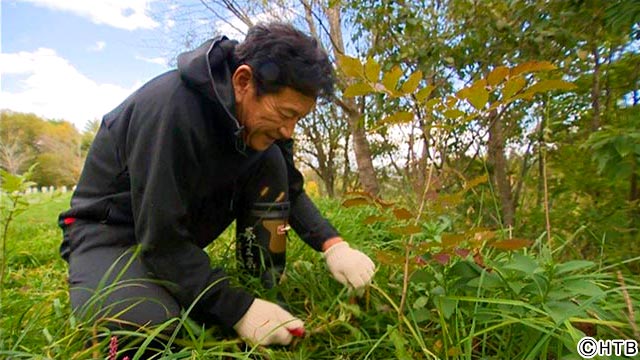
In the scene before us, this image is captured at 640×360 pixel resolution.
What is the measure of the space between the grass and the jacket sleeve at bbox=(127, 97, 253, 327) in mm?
82

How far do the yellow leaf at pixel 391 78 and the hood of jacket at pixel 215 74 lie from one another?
0.46 m

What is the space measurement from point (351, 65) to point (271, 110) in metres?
0.41

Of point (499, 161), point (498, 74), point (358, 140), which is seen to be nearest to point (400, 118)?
point (498, 74)

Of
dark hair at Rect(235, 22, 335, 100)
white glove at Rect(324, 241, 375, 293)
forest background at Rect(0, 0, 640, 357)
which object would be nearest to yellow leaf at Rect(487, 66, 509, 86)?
forest background at Rect(0, 0, 640, 357)

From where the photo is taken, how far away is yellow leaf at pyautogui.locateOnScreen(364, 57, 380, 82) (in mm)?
768

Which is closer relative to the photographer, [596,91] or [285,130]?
[285,130]

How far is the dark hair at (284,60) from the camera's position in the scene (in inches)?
42.6

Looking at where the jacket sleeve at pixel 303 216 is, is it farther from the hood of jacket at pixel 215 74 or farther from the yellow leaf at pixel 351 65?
the yellow leaf at pixel 351 65

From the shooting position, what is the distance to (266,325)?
3.32 ft

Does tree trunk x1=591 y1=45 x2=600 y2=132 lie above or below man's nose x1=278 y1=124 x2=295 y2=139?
above

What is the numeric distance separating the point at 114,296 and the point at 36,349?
0.69 ft

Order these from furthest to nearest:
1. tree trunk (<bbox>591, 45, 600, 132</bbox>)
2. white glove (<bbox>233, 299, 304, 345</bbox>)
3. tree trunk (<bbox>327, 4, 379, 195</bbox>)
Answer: tree trunk (<bbox>327, 4, 379, 195</bbox>) → tree trunk (<bbox>591, 45, 600, 132</bbox>) → white glove (<bbox>233, 299, 304, 345</bbox>)

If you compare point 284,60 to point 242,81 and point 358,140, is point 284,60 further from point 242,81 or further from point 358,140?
point 358,140

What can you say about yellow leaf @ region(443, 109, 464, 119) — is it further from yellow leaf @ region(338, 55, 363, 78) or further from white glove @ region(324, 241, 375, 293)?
white glove @ region(324, 241, 375, 293)
